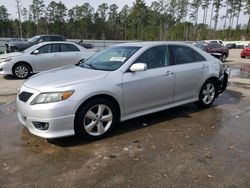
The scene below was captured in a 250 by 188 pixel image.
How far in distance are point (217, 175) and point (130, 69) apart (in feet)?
7.28

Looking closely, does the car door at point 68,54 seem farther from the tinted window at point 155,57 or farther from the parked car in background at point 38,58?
the tinted window at point 155,57

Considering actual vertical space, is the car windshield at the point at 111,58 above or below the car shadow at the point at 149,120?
above

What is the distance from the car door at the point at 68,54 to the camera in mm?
11570

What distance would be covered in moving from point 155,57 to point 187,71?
2.78 feet

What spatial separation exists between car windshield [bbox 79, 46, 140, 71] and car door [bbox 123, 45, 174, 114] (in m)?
0.24

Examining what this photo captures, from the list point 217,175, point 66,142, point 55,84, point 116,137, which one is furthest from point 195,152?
point 55,84

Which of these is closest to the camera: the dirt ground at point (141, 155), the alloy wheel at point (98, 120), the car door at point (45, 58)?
the dirt ground at point (141, 155)

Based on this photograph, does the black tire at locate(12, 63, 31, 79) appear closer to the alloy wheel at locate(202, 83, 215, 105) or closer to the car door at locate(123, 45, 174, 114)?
the car door at locate(123, 45, 174, 114)

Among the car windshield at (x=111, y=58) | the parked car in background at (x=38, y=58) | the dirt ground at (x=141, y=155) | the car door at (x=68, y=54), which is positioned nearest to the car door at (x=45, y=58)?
the parked car in background at (x=38, y=58)

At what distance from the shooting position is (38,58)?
432 inches

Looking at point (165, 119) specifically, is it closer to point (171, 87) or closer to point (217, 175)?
point (171, 87)

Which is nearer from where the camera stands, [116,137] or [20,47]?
[116,137]

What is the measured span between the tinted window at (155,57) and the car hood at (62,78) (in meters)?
0.87

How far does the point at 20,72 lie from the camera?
10750 mm
